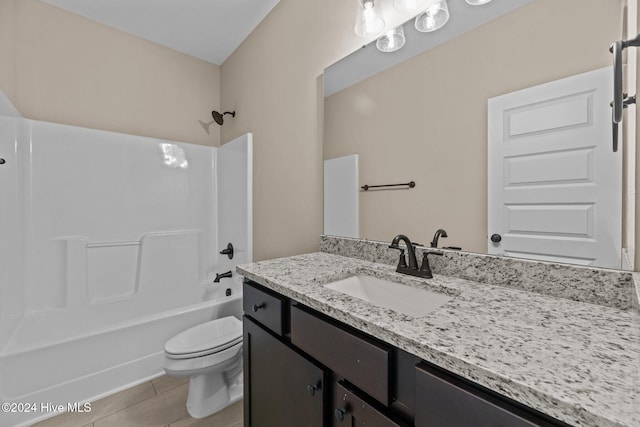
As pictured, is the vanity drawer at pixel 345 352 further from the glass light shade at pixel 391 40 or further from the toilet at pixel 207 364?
the glass light shade at pixel 391 40

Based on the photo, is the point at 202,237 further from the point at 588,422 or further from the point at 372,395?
the point at 588,422

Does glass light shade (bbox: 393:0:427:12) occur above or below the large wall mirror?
above

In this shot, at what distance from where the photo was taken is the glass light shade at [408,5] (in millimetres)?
1162

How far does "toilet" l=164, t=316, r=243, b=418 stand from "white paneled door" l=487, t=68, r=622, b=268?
1.53 meters

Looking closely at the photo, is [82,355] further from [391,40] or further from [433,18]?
[433,18]

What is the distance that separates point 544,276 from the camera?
0.84m

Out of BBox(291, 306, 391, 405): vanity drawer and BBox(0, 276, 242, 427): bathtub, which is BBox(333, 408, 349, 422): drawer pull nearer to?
BBox(291, 306, 391, 405): vanity drawer

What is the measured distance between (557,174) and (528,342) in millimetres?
559

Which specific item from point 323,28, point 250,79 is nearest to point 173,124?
point 250,79

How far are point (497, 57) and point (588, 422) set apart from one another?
1042mm

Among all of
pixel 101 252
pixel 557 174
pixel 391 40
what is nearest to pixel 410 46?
pixel 391 40

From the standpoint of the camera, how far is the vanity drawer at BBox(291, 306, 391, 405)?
→ 64 centimetres

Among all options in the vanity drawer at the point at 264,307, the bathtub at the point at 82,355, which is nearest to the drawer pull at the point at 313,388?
the vanity drawer at the point at 264,307

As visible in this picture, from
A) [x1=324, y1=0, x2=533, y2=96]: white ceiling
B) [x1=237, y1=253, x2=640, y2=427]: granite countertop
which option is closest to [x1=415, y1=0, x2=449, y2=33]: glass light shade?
[x1=324, y1=0, x2=533, y2=96]: white ceiling
